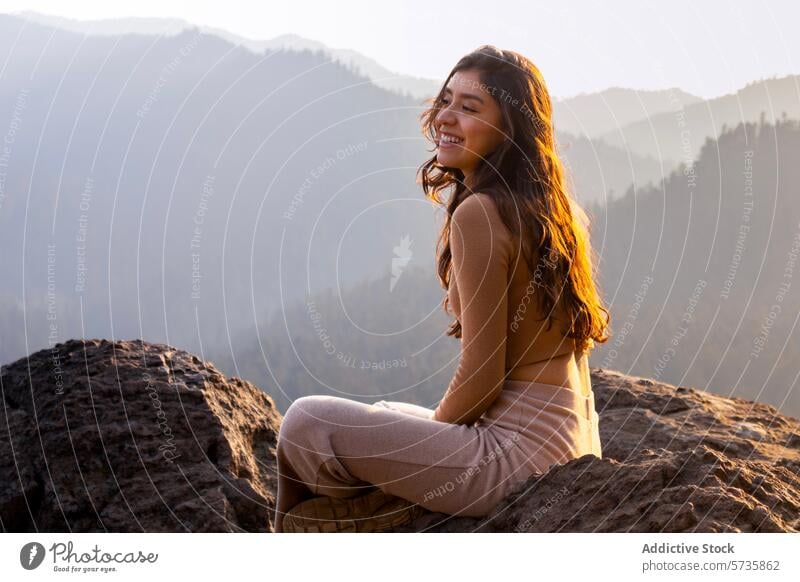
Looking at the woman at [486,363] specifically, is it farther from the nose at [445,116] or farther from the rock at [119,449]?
the rock at [119,449]

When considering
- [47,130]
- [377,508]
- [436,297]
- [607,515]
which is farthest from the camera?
Answer: [47,130]

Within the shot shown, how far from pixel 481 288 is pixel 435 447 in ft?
2.29

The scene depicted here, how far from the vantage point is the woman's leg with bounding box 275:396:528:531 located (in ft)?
13.7

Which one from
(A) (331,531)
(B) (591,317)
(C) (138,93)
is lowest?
(A) (331,531)

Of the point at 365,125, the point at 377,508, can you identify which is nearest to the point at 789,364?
the point at 365,125

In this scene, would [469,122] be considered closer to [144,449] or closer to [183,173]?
[144,449]

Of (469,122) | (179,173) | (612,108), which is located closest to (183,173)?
(179,173)

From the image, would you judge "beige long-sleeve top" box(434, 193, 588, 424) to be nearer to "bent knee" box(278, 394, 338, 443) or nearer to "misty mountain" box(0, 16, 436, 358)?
"bent knee" box(278, 394, 338, 443)

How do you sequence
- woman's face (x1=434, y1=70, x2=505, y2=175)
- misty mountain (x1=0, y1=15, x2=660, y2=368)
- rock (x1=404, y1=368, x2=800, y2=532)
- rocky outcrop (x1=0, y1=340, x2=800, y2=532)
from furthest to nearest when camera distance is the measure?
misty mountain (x1=0, y1=15, x2=660, y2=368), rocky outcrop (x1=0, y1=340, x2=800, y2=532), woman's face (x1=434, y1=70, x2=505, y2=175), rock (x1=404, y1=368, x2=800, y2=532)

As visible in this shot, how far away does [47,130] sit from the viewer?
989 cm

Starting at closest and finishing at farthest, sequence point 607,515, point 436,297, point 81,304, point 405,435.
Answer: point 607,515 → point 405,435 → point 81,304 → point 436,297

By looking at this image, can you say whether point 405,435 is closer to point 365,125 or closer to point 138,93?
point 365,125

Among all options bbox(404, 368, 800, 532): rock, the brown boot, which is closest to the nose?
bbox(404, 368, 800, 532): rock

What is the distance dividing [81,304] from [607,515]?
18.9ft
